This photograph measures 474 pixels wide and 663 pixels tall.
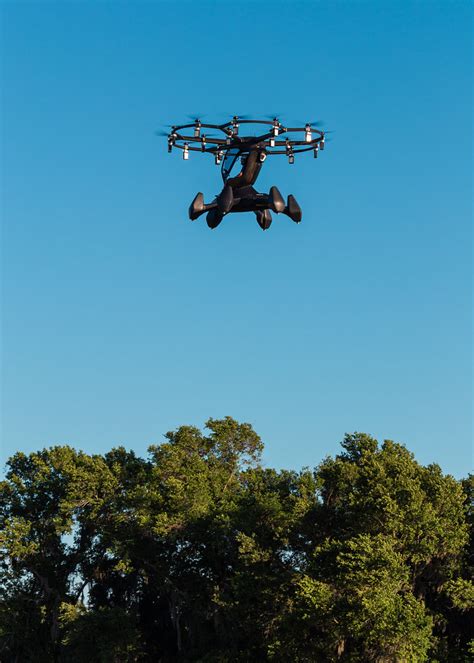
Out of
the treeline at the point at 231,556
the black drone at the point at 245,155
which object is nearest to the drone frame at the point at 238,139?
the black drone at the point at 245,155

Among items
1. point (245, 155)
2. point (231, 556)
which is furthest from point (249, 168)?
point (231, 556)

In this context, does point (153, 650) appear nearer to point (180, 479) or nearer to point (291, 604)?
point (180, 479)

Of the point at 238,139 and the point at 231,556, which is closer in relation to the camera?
the point at 238,139

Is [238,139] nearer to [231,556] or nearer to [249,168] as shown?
[249,168]

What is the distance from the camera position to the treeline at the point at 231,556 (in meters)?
39.7

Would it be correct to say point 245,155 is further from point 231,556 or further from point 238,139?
point 231,556

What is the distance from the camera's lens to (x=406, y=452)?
158 ft

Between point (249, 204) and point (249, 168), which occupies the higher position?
point (249, 168)

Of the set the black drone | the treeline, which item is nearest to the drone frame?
the black drone

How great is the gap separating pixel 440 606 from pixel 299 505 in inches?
296

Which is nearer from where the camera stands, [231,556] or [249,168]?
[249,168]

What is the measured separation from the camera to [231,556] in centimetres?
4912

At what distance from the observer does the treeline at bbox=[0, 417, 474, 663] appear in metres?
39.7

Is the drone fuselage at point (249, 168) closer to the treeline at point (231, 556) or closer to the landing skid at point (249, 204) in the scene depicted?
the landing skid at point (249, 204)
